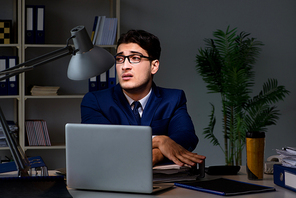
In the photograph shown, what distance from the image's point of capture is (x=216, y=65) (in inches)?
132

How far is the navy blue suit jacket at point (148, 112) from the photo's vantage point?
75.3 inches

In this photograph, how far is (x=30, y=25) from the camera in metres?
3.02

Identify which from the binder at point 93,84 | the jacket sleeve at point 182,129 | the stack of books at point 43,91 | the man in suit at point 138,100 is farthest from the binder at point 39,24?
the jacket sleeve at point 182,129

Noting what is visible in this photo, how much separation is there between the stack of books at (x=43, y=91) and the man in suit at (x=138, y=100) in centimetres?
120

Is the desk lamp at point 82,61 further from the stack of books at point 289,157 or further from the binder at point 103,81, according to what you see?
the binder at point 103,81

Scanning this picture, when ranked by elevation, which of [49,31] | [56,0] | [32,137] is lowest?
[32,137]

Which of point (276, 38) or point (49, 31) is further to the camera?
point (276, 38)

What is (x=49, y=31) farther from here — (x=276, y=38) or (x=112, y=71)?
(x=276, y=38)

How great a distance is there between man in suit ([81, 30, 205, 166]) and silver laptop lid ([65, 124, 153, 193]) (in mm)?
785

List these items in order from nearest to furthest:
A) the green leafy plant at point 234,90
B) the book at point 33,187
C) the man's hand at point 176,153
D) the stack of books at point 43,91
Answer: the book at point 33,187, the man's hand at point 176,153, the stack of books at point 43,91, the green leafy plant at point 234,90

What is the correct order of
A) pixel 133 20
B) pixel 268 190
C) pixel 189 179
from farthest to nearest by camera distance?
pixel 133 20, pixel 189 179, pixel 268 190

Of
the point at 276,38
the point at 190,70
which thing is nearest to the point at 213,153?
the point at 190,70

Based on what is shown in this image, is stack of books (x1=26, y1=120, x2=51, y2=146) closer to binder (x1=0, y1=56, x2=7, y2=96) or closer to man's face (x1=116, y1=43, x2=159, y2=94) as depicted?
binder (x1=0, y1=56, x2=7, y2=96)

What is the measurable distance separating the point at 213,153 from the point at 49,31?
2167mm
